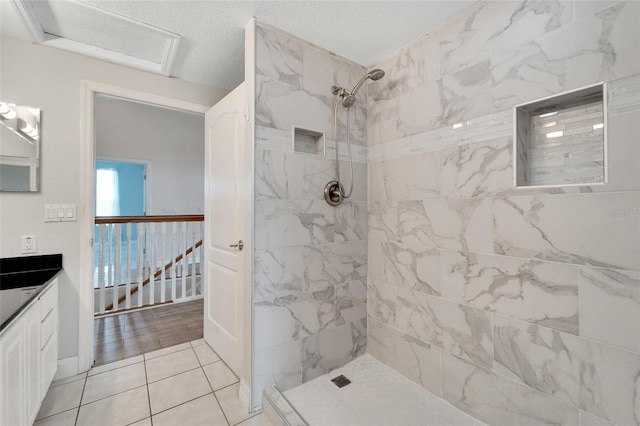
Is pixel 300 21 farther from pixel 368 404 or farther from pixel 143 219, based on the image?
pixel 143 219

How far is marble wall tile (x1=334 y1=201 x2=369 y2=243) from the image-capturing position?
200 cm

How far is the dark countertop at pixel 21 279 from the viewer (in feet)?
3.70

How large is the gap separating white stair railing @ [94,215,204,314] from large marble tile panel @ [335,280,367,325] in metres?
2.29

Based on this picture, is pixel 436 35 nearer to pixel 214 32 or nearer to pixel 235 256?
pixel 214 32

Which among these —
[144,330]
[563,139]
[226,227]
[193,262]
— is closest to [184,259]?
[193,262]

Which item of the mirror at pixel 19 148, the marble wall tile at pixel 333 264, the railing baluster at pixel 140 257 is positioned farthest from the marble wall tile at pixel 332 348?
the railing baluster at pixel 140 257

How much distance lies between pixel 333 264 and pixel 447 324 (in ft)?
2.69

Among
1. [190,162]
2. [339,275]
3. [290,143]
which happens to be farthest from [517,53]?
[190,162]

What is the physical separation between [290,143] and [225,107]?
73 centimetres

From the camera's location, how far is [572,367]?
119cm

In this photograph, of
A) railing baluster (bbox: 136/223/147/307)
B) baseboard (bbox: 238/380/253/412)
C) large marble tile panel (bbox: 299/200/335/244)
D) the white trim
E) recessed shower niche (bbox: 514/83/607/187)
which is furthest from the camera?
railing baluster (bbox: 136/223/147/307)

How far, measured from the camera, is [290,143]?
178 centimetres

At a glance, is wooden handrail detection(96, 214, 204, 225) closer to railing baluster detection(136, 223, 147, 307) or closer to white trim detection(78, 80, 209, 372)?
railing baluster detection(136, 223, 147, 307)

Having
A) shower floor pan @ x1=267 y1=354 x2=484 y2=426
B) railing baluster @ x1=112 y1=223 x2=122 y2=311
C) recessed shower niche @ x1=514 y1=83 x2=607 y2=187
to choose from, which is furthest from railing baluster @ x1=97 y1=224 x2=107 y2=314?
recessed shower niche @ x1=514 y1=83 x2=607 y2=187
